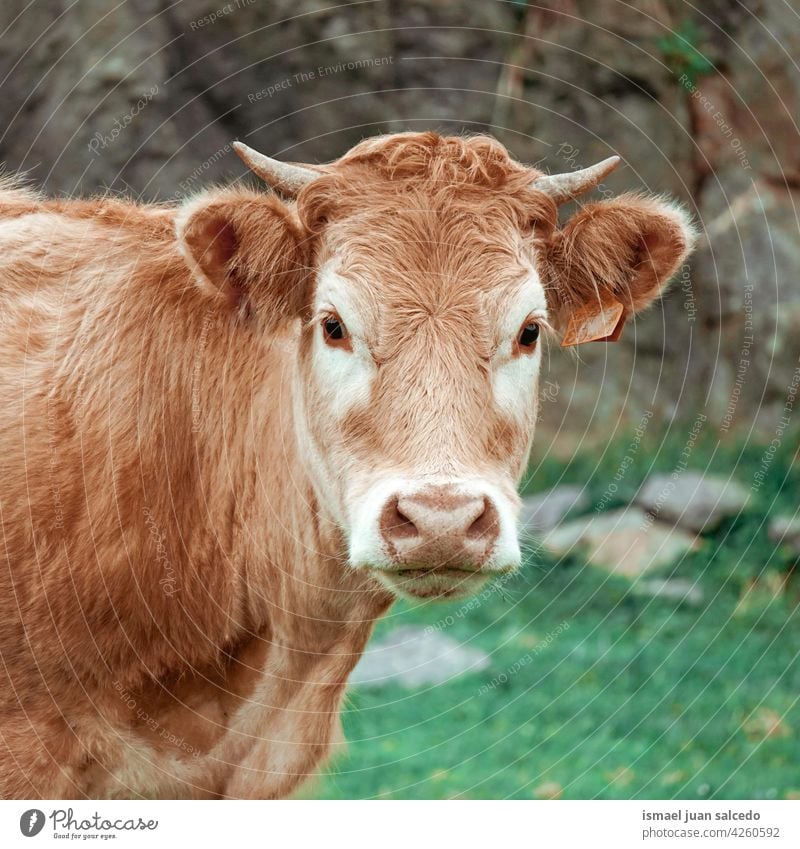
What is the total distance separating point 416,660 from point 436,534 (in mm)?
5548

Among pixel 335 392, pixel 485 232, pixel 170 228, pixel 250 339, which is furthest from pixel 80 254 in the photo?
pixel 485 232

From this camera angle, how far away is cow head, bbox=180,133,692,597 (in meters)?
3.57

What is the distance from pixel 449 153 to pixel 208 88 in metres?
6.02

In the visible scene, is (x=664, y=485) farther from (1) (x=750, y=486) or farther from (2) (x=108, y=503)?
(2) (x=108, y=503)

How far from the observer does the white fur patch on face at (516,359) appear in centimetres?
398

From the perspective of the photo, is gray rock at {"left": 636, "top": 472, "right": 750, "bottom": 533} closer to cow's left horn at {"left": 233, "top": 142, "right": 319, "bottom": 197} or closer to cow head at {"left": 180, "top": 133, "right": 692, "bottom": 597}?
cow head at {"left": 180, "top": 133, "right": 692, "bottom": 597}

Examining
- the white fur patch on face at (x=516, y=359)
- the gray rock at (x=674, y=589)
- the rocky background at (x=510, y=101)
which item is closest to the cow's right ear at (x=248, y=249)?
the white fur patch on face at (x=516, y=359)

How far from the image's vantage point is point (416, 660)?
8750mm

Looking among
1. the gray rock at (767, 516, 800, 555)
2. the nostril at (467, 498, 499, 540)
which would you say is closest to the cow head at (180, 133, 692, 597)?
the nostril at (467, 498, 499, 540)

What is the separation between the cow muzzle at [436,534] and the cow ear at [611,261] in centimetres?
122

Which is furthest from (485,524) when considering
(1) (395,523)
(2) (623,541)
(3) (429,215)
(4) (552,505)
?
(4) (552,505)

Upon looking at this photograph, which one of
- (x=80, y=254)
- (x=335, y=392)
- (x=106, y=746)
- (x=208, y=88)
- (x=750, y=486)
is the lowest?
(x=106, y=746)

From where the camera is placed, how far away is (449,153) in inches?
169

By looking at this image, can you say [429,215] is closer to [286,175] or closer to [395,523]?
[286,175]
